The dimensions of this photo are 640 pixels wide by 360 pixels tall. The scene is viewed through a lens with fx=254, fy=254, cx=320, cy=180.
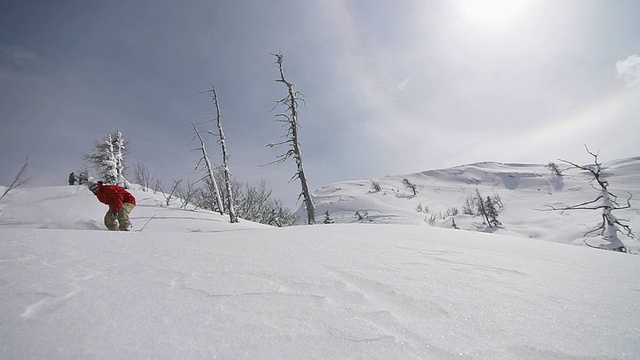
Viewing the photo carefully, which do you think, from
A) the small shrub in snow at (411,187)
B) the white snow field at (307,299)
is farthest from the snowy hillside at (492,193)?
the white snow field at (307,299)

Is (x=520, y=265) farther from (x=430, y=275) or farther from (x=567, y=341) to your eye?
(x=567, y=341)

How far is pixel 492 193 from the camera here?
41.2 metres

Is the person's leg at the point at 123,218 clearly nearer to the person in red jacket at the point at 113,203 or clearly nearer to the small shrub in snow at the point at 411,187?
the person in red jacket at the point at 113,203

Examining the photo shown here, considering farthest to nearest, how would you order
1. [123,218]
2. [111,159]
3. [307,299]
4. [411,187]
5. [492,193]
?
[411,187] → [492,193] → [111,159] → [123,218] → [307,299]

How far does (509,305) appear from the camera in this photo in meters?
1.29

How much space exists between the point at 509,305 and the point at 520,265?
100 cm

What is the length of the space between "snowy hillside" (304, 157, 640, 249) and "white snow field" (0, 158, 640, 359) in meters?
15.7

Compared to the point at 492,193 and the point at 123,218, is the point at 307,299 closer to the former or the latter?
the point at 123,218

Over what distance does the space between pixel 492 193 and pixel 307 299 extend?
48.8 meters

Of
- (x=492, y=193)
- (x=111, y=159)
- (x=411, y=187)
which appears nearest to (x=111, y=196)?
(x=111, y=159)

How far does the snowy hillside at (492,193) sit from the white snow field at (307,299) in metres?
15.7

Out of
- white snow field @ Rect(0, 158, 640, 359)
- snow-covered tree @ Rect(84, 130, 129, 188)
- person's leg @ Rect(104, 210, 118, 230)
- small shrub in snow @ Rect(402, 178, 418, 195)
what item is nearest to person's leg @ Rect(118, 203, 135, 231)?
person's leg @ Rect(104, 210, 118, 230)

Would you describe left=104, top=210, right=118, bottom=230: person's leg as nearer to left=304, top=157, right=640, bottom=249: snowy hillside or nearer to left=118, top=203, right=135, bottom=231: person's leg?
left=118, top=203, right=135, bottom=231: person's leg

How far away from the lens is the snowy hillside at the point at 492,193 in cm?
2083
